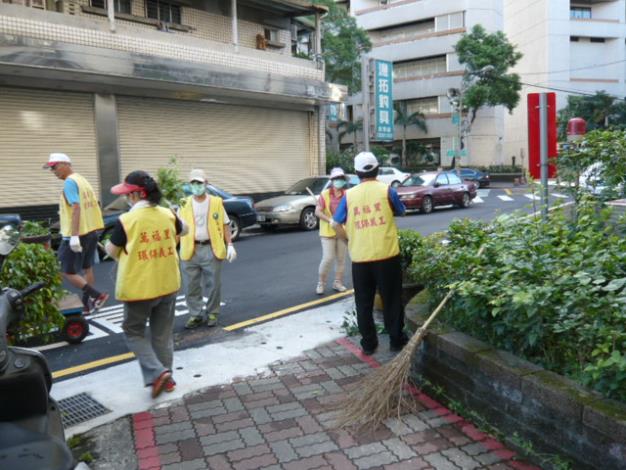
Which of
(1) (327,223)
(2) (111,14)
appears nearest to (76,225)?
(1) (327,223)

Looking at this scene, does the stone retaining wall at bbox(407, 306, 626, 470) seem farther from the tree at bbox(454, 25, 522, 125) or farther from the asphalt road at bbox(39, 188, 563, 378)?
the tree at bbox(454, 25, 522, 125)

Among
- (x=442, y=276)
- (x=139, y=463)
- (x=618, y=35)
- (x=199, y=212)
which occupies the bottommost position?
(x=139, y=463)

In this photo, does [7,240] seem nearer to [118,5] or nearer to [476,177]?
[118,5]

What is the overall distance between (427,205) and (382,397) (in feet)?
51.8

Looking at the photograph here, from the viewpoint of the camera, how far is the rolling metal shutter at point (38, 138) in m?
14.2

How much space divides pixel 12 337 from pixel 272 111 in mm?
16217

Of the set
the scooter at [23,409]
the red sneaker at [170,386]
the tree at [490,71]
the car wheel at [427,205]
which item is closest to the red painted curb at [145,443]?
the red sneaker at [170,386]

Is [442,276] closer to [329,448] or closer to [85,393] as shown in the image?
[329,448]

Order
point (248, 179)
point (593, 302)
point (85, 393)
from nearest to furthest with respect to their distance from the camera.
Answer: point (593, 302)
point (85, 393)
point (248, 179)

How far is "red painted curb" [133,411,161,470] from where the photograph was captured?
342 cm

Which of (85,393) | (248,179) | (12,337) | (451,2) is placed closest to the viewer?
(85,393)

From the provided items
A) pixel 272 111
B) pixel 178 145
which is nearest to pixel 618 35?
pixel 272 111

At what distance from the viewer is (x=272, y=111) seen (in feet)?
67.2

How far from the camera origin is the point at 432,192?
1938cm
